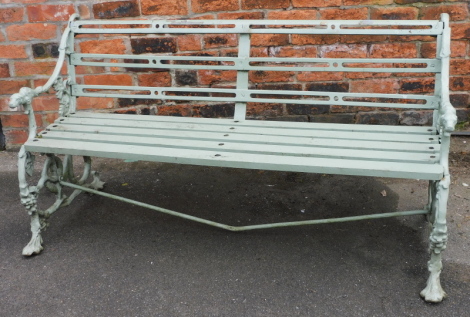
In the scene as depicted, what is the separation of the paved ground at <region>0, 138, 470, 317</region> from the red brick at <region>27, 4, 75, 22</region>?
1159mm

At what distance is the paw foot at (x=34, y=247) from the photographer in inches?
105

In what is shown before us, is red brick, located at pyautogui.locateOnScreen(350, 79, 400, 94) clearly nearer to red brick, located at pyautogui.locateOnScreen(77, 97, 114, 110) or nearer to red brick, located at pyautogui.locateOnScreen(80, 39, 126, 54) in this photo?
red brick, located at pyautogui.locateOnScreen(80, 39, 126, 54)

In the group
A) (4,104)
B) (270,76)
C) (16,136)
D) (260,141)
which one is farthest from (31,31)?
(260,141)

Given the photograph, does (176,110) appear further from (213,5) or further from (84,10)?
(84,10)

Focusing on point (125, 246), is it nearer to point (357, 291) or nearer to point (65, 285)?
point (65, 285)

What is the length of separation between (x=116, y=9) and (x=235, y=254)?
194 centimetres

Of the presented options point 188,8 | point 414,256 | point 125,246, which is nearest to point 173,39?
point 188,8

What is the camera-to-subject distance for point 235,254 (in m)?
2.64

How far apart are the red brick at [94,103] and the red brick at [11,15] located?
0.70m

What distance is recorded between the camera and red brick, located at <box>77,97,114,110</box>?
3.80m

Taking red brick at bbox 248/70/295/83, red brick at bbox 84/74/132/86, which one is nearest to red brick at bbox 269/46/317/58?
red brick at bbox 248/70/295/83

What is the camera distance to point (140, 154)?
244cm

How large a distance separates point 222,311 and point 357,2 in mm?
2257

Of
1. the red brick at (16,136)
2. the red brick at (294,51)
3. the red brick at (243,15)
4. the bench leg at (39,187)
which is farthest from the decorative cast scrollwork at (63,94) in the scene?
the red brick at (294,51)
